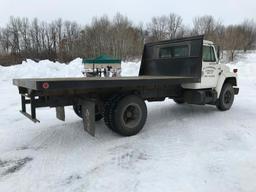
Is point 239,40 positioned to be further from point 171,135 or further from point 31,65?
point 171,135

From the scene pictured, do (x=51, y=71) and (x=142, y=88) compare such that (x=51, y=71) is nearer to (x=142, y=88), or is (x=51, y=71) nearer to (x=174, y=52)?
(x=174, y=52)

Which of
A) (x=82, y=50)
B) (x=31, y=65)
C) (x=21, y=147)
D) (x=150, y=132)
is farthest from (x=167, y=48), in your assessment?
(x=82, y=50)

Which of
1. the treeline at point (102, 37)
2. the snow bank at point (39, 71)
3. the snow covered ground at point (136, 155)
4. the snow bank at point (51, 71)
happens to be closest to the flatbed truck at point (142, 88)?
the snow covered ground at point (136, 155)

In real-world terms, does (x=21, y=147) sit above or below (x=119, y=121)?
below

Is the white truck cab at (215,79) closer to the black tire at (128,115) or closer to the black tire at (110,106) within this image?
the black tire at (128,115)

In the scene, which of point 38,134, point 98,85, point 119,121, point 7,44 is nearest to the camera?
point 98,85

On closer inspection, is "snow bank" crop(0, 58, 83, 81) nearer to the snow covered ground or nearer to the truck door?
the snow covered ground

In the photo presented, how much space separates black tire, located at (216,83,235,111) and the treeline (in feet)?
80.7

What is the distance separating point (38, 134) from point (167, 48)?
174 inches

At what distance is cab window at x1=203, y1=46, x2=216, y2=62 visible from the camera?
287 inches

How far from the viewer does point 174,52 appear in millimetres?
7855

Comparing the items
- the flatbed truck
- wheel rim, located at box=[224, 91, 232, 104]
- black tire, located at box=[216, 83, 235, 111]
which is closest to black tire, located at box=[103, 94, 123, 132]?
the flatbed truck

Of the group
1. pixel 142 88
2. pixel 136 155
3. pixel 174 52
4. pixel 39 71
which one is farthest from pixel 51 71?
pixel 136 155

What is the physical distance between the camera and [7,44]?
4950 cm
